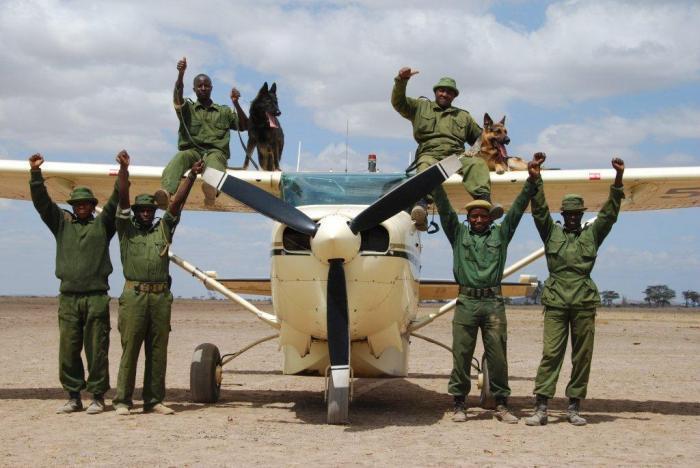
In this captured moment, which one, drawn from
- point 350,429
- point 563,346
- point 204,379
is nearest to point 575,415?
point 563,346

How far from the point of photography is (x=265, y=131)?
959 cm

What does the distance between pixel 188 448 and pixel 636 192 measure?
649 cm

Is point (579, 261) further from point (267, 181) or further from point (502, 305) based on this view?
point (267, 181)

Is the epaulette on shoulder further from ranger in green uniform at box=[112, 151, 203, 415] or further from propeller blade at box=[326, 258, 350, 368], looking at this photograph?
propeller blade at box=[326, 258, 350, 368]

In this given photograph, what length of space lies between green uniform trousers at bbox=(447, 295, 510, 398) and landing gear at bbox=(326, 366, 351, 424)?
3.25 feet

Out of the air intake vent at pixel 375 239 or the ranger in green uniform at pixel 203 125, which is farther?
the ranger in green uniform at pixel 203 125

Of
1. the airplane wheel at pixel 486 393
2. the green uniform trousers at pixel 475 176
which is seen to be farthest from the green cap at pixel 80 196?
the airplane wheel at pixel 486 393

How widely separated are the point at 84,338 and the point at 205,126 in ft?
8.76

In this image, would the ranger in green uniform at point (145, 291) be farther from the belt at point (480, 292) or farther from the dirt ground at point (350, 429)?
the belt at point (480, 292)

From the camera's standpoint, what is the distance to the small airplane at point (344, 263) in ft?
23.5

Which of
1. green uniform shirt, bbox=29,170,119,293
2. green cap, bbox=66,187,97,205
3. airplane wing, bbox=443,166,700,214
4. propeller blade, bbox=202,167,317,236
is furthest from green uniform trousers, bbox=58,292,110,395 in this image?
airplane wing, bbox=443,166,700,214

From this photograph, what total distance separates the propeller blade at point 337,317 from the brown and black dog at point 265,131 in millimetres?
2850

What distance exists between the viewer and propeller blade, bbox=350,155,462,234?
7070 millimetres

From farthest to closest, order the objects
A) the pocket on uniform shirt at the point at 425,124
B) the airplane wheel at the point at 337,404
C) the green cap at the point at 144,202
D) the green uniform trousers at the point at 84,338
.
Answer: the pocket on uniform shirt at the point at 425,124 → the green cap at the point at 144,202 → the green uniform trousers at the point at 84,338 → the airplane wheel at the point at 337,404
